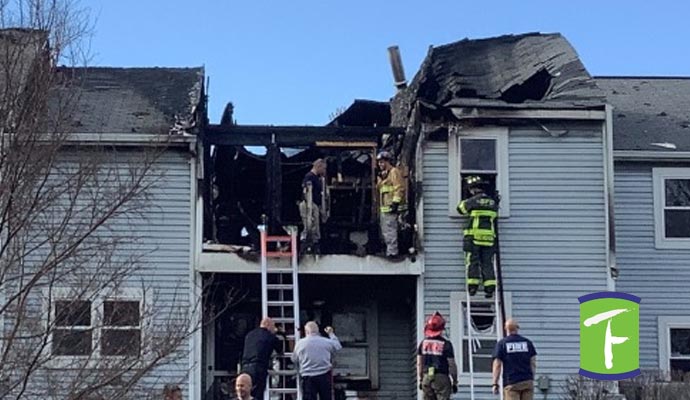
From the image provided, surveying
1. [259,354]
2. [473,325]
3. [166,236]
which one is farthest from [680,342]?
[166,236]

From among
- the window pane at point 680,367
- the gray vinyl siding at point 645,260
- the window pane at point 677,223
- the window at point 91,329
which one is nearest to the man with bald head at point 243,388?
the window at point 91,329

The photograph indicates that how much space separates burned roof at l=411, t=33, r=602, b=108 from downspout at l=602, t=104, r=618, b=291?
0.43 meters

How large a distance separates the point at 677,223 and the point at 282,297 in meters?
6.95

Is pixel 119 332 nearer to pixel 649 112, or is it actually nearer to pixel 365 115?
pixel 365 115

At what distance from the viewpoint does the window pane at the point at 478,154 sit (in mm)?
20328

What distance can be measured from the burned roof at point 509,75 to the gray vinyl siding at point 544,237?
23.5 inches

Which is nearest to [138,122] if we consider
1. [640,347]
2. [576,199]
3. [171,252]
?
[171,252]

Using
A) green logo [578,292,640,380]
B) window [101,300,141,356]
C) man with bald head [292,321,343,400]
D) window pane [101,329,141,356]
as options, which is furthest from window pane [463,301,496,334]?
window pane [101,329,141,356]

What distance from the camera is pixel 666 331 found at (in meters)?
21.7

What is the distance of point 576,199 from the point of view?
20.3m

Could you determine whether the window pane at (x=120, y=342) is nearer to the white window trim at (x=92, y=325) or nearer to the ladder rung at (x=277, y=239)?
the white window trim at (x=92, y=325)

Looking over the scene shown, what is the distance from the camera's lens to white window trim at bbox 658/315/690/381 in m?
21.6

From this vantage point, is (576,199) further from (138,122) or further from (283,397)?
(138,122)

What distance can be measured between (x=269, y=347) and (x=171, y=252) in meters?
3.71
